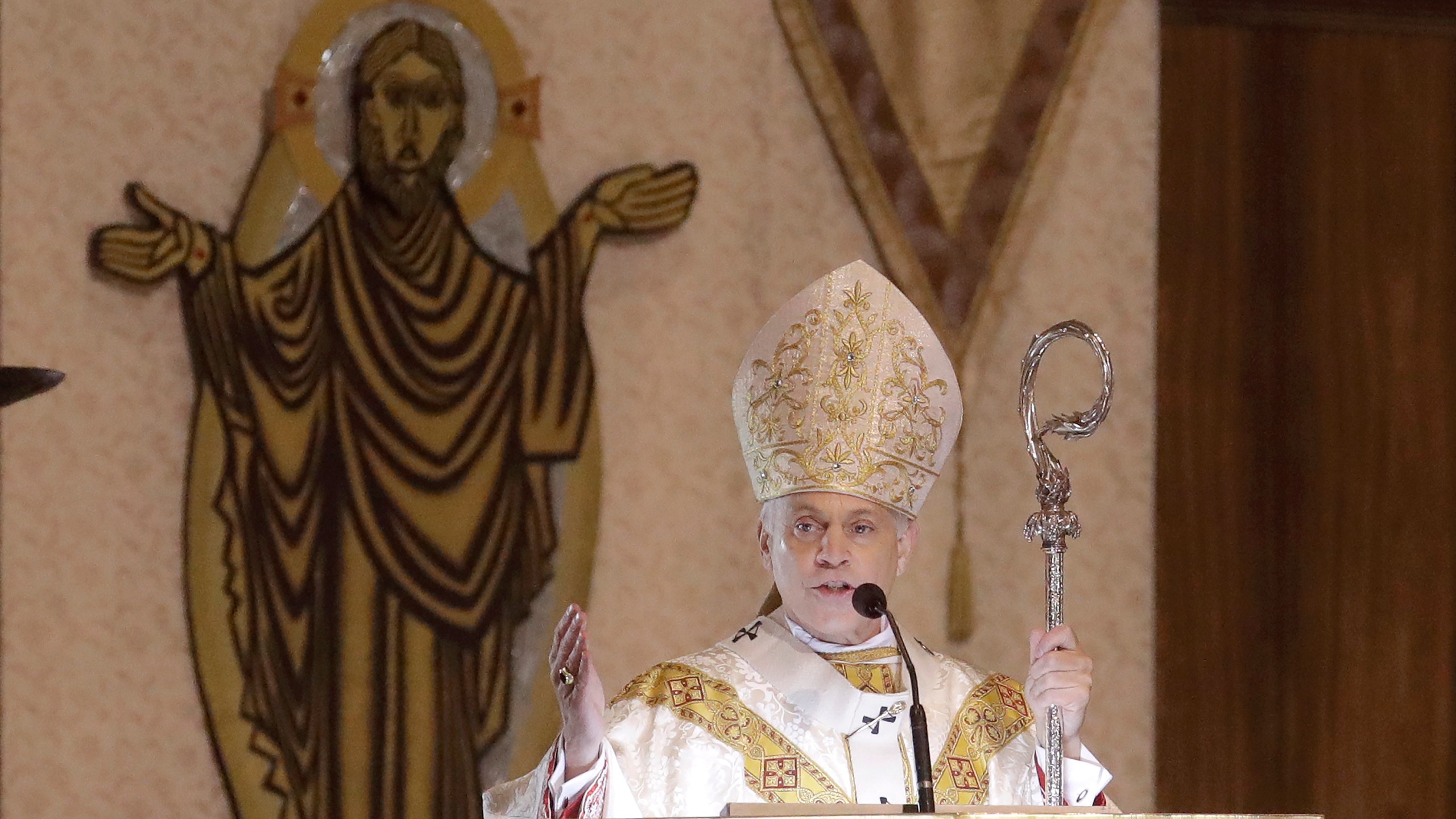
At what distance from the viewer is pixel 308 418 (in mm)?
4750

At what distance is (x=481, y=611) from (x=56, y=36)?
1.71 metres

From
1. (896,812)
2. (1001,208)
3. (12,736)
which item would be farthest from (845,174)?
(896,812)

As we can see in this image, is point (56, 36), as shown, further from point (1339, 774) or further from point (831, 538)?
point (1339, 774)

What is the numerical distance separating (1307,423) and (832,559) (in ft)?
8.15

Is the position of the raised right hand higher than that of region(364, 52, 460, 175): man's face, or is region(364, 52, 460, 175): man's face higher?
region(364, 52, 460, 175): man's face

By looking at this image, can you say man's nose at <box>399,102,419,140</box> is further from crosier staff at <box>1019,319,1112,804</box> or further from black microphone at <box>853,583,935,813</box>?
black microphone at <box>853,583,935,813</box>

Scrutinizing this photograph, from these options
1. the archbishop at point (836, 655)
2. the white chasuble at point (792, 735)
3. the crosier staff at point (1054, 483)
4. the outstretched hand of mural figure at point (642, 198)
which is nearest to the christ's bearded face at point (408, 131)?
the outstretched hand of mural figure at point (642, 198)

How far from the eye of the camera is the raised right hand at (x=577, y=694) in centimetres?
284

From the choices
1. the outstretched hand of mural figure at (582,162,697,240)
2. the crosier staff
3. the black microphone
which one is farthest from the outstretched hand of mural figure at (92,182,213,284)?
the black microphone

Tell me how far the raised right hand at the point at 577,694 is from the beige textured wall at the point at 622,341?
187 cm

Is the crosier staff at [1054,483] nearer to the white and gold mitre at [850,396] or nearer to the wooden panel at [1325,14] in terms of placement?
the white and gold mitre at [850,396]

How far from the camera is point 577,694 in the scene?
9.70 ft

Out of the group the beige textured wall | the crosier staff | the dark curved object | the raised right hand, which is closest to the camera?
the dark curved object

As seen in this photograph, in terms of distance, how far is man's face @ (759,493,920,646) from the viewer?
3.44 m
